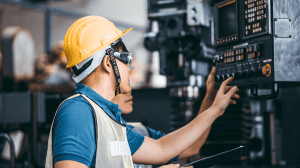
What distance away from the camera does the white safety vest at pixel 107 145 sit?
4.59ft

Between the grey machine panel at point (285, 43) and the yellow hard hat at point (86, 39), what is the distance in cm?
75

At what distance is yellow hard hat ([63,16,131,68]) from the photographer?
1.55 meters

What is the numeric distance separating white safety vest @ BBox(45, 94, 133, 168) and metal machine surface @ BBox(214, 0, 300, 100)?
0.71 m

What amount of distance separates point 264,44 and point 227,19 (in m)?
0.35

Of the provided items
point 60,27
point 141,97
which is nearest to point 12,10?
Answer: point 60,27

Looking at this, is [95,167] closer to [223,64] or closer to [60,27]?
[223,64]

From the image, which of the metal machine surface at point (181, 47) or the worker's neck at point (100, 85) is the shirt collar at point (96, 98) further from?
the metal machine surface at point (181, 47)

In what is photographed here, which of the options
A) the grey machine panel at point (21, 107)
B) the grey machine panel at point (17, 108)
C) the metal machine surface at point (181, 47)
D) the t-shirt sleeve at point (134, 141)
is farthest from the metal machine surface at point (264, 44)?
the grey machine panel at point (17, 108)

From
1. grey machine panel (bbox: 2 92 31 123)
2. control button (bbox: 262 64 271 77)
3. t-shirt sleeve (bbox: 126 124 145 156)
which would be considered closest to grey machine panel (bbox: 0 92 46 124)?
Answer: grey machine panel (bbox: 2 92 31 123)

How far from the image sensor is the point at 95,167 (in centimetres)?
139

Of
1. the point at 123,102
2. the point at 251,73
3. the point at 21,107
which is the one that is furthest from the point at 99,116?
the point at 21,107

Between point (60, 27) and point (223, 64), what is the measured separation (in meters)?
5.64

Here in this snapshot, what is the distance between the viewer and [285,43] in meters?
1.67

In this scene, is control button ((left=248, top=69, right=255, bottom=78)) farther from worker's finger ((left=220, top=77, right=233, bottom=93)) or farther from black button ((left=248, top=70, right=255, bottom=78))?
worker's finger ((left=220, top=77, right=233, bottom=93))
